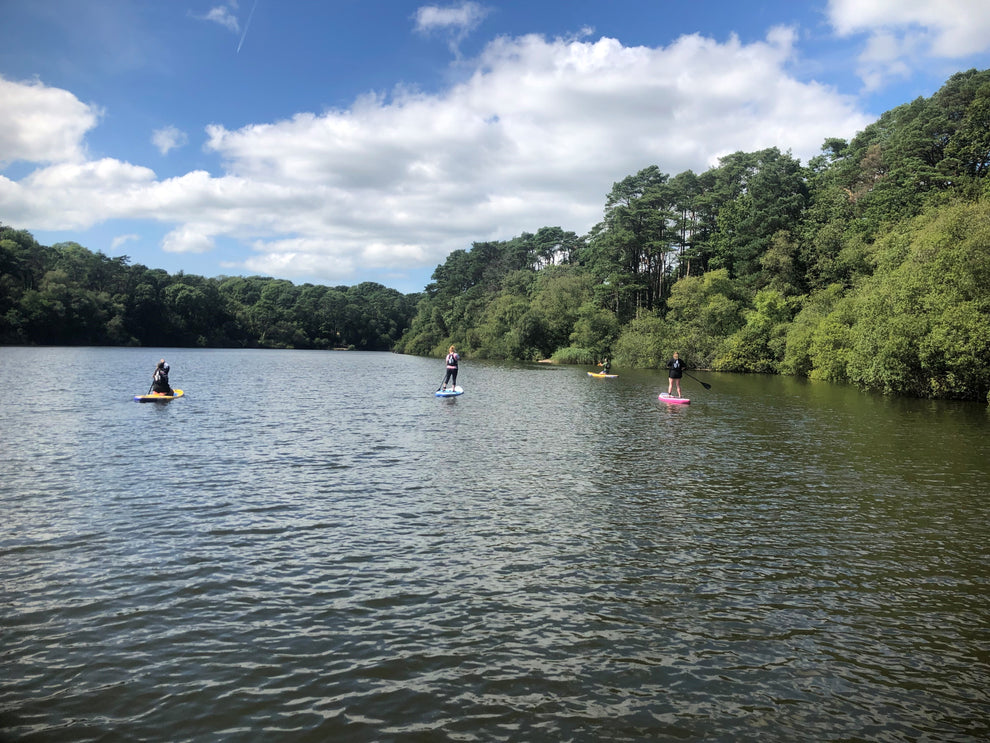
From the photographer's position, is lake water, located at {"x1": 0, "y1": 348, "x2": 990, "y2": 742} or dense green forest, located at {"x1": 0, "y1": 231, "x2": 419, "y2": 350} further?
dense green forest, located at {"x1": 0, "y1": 231, "x2": 419, "y2": 350}

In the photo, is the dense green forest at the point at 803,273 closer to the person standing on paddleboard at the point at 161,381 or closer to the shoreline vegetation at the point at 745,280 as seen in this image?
the shoreline vegetation at the point at 745,280

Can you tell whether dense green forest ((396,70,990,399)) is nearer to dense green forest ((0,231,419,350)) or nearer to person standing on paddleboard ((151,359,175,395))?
person standing on paddleboard ((151,359,175,395))

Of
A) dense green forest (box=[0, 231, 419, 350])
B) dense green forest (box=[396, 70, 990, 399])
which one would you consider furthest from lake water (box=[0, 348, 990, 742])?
dense green forest (box=[0, 231, 419, 350])

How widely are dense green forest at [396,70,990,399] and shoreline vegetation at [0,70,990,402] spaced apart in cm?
19

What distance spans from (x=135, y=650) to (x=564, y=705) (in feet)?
15.8

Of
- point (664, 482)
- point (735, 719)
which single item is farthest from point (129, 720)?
point (664, 482)

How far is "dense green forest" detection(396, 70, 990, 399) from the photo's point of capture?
35.0 meters

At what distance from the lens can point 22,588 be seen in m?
8.38

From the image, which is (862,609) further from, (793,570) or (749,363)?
(749,363)

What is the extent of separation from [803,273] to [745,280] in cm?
669

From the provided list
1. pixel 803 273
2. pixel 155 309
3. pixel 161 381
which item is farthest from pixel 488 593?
pixel 155 309

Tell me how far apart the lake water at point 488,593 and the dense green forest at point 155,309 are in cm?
11877

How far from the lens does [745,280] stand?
77500mm

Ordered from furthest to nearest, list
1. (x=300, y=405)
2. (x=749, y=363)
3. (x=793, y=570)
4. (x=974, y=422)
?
(x=749, y=363) < (x=300, y=405) < (x=974, y=422) < (x=793, y=570)
